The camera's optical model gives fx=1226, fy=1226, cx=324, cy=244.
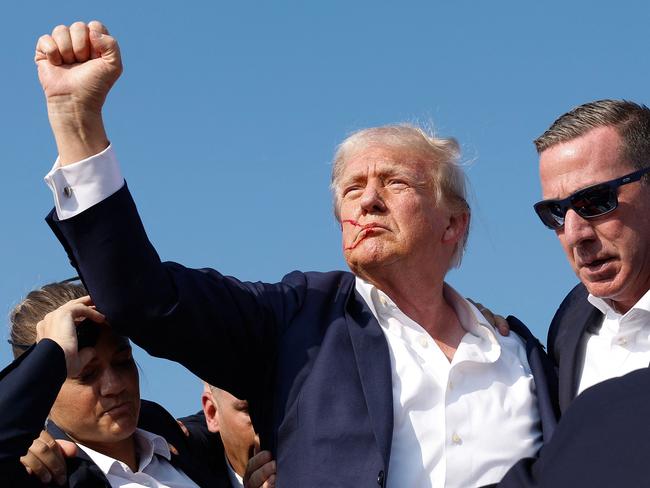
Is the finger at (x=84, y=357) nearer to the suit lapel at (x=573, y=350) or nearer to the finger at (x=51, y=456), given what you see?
the finger at (x=51, y=456)

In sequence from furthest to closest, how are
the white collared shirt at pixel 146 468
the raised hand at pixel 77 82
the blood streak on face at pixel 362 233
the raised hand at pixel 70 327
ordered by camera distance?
the blood streak on face at pixel 362 233 → the white collared shirt at pixel 146 468 → the raised hand at pixel 70 327 → the raised hand at pixel 77 82

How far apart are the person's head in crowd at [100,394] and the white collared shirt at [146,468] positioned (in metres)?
0.08

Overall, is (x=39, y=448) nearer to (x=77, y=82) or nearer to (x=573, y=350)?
(x=77, y=82)

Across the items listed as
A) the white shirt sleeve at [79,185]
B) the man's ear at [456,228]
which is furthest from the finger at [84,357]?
the man's ear at [456,228]

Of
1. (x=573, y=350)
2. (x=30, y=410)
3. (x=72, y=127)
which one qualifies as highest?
(x=72, y=127)

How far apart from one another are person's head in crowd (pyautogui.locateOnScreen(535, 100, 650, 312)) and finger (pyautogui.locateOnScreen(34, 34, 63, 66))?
2.23 metres

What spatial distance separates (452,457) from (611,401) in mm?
2269

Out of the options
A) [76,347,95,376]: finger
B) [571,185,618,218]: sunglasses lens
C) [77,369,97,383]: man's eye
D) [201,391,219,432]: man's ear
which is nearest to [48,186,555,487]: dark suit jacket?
[76,347,95,376]: finger

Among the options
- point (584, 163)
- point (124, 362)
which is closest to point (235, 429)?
point (124, 362)

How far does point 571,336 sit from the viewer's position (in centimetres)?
548

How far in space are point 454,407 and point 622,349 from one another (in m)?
0.83

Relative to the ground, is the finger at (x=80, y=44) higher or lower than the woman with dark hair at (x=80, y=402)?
higher

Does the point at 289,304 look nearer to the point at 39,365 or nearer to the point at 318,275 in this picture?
the point at 318,275

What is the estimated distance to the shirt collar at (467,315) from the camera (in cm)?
530
